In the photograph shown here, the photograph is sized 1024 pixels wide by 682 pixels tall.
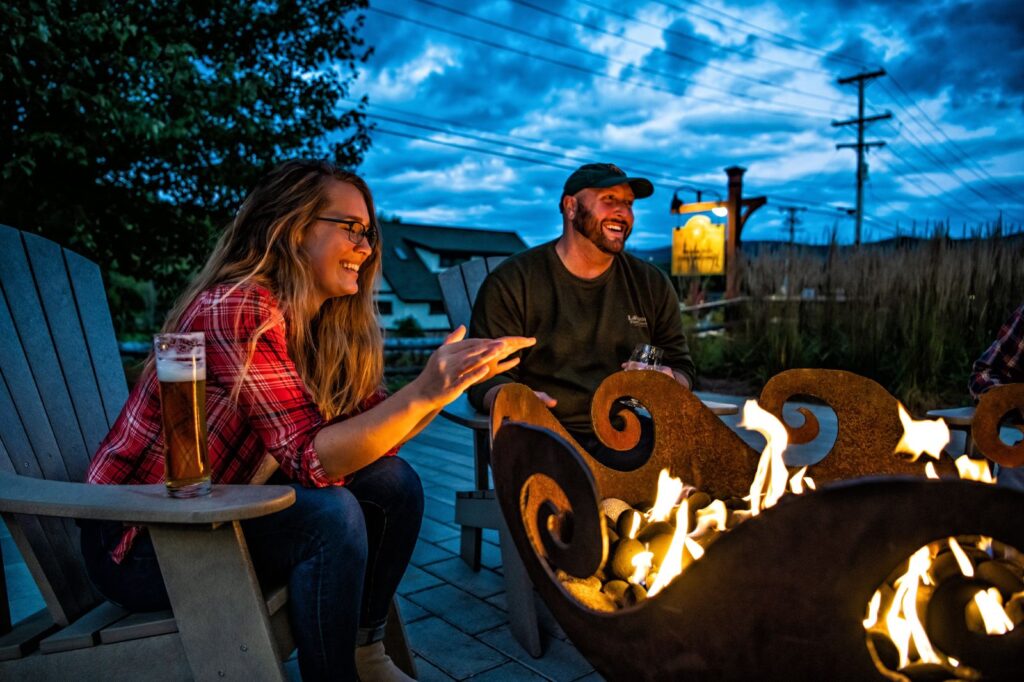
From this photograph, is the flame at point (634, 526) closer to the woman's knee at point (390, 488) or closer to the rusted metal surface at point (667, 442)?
the rusted metal surface at point (667, 442)

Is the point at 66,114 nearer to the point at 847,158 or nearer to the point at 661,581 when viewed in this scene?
the point at 661,581

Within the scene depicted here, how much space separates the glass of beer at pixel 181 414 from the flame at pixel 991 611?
3.64ft

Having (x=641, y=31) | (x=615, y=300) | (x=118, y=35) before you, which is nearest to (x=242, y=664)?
(x=615, y=300)

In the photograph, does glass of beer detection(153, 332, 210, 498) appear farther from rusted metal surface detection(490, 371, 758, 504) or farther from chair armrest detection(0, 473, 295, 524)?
rusted metal surface detection(490, 371, 758, 504)

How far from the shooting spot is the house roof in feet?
102

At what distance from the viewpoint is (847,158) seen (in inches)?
1088

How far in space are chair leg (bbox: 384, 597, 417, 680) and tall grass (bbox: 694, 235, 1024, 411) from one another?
426 centimetres

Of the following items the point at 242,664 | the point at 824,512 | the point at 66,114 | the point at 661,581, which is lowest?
the point at 242,664

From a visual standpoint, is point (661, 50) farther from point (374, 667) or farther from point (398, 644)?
point (374, 667)

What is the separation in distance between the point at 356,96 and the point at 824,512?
7988mm

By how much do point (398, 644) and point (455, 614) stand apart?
46cm

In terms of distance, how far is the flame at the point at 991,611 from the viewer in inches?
34.7

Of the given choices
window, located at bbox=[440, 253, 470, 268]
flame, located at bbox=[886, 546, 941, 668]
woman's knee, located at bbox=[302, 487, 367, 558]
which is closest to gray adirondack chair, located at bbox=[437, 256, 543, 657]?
woman's knee, located at bbox=[302, 487, 367, 558]

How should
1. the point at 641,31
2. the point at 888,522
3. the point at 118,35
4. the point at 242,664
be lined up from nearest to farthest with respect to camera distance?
the point at 888,522, the point at 242,664, the point at 118,35, the point at 641,31
